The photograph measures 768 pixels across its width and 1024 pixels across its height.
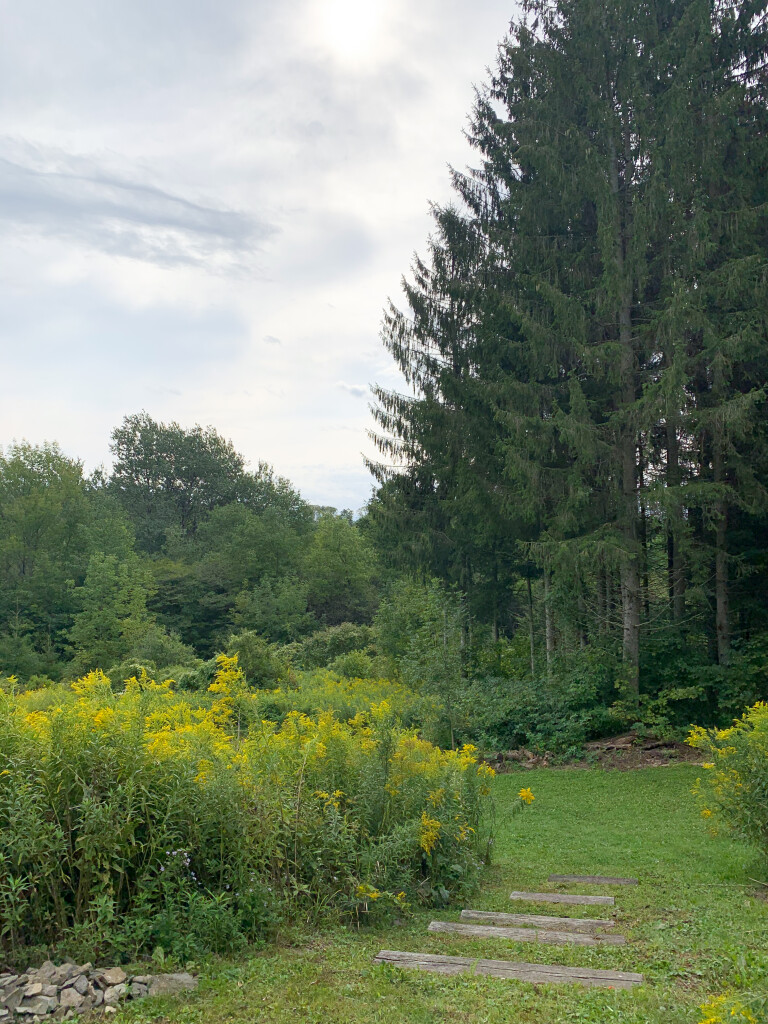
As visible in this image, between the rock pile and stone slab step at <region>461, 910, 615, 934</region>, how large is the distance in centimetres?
189

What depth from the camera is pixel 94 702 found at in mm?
4332

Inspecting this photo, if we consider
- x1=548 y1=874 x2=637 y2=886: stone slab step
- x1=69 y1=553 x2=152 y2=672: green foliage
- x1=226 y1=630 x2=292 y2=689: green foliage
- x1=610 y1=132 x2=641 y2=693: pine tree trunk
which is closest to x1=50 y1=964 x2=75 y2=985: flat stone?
x1=548 y1=874 x2=637 y2=886: stone slab step

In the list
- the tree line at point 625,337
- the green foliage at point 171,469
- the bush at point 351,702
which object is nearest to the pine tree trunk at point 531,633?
the tree line at point 625,337

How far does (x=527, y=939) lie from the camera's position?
3.76 m

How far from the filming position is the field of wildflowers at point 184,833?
3332 millimetres

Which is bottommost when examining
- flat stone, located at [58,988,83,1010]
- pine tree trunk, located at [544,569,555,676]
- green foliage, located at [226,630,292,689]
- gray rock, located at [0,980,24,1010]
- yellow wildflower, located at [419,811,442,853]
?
flat stone, located at [58,988,83,1010]

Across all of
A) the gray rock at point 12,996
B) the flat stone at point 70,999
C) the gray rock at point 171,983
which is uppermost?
the gray rock at point 12,996

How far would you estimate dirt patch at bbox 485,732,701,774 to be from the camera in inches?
450

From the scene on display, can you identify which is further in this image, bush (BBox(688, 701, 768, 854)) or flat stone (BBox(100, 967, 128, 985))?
bush (BBox(688, 701, 768, 854))

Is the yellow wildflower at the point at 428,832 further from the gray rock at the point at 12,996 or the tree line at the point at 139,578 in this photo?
the tree line at the point at 139,578

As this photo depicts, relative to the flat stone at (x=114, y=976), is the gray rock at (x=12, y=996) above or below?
above

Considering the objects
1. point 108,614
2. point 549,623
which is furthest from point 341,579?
point 549,623

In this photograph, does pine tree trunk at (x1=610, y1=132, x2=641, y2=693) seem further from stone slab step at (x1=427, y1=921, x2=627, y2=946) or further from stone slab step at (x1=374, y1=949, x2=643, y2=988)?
stone slab step at (x1=374, y1=949, x2=643, y2=988)

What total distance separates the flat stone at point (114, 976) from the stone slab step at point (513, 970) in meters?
1.16
